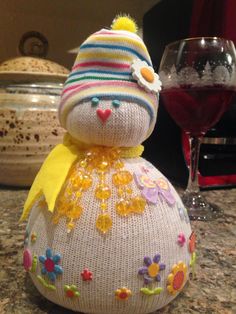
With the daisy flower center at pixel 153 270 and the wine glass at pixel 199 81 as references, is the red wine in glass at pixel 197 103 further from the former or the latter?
the daisy flower center at pixel 153 270

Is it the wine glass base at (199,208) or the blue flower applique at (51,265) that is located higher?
the blue flower applique at (51,265)

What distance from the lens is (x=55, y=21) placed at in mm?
917

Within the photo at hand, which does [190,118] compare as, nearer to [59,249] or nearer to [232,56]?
[232,56]

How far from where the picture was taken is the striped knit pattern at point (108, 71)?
26cm

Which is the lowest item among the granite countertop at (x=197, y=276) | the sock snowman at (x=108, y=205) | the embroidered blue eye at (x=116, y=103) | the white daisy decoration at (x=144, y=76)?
the granite countertop at (x=197, y=276)

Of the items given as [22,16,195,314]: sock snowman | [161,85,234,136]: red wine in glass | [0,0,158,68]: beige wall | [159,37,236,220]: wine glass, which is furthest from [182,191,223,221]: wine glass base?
[0,0,158,68]: beige wall

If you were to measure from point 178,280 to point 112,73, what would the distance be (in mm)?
162

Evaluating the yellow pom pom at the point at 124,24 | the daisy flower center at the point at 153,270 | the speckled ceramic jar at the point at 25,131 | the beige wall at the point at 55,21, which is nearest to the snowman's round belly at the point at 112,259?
the daisy flower center at the point at 153,270

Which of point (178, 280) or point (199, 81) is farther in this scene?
point (199, 81)

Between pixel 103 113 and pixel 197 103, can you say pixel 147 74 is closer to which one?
pixel 103 113

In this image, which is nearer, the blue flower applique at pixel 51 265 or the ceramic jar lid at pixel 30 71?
the blue flower applique at pixel 51 265

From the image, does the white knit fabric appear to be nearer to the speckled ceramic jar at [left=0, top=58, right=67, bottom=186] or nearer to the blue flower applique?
the blue flower applique

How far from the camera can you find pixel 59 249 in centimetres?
25

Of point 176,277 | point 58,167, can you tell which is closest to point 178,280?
point 176,277
